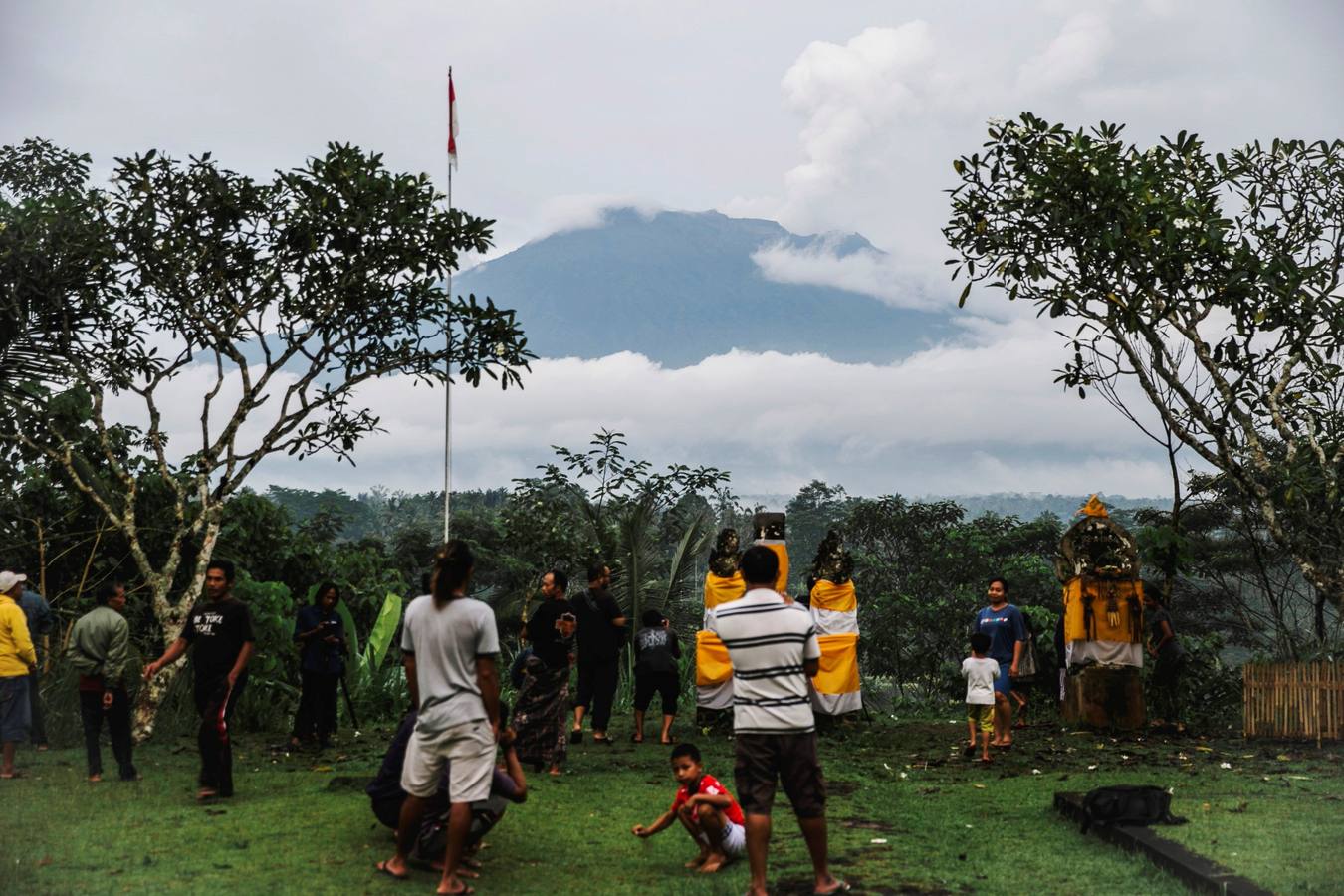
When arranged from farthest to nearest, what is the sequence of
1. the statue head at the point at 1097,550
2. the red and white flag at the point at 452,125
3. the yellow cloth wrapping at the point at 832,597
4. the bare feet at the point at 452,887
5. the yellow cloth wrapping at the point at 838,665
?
the red and white flag at the point at 452,125 < the statue head at the point at 1097,550 < the yellow cloth wrapping at the point at 832,597 < the yellow cloth wrapping at the point at 838,665 < the bare feet at the point at 452,887

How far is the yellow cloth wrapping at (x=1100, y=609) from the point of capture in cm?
1431

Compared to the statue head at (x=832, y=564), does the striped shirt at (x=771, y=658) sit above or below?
below

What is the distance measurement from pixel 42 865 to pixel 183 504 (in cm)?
665

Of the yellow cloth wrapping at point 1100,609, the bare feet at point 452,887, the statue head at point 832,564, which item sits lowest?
the bare feet at point 452,887

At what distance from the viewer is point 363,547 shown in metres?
24.4

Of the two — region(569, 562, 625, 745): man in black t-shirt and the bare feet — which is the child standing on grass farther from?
the bare feet

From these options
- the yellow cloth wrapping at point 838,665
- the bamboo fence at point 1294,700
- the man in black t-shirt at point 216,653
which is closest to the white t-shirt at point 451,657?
the man in black t-shirt at point 216,653

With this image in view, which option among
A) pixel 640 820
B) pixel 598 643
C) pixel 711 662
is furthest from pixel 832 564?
pixel 640 820

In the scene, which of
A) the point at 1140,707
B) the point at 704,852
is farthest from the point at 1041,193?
the point at 704,852

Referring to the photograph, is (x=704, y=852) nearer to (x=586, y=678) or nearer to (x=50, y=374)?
(x=586, y=678)

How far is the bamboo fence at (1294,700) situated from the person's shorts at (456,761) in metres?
9.93

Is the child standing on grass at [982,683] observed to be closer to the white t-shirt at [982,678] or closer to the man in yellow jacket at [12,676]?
the white t-shirt at [982,678]

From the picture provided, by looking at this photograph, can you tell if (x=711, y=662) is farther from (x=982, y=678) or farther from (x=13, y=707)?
(x=13, y=707)

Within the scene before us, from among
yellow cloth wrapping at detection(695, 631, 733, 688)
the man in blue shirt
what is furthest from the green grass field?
yellow cloth wrapping at detection(695, 631, 733, 688)
